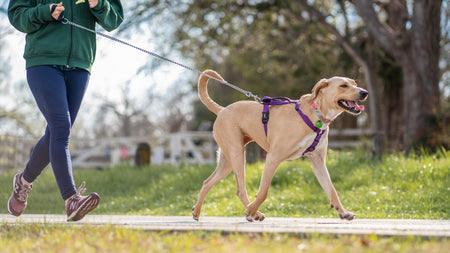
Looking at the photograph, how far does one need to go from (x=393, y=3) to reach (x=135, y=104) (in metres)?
29.2

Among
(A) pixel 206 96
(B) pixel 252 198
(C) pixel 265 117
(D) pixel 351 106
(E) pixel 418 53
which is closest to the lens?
(D) pixel 351 106

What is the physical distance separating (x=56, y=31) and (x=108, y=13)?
501 millimetres

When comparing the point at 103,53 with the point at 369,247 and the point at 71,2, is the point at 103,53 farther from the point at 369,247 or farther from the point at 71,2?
the point at 369,247

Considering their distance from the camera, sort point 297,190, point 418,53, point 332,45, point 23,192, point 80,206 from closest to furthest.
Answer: point 80,206
point 23,192
point 297,190
point 418,53
point 332,45

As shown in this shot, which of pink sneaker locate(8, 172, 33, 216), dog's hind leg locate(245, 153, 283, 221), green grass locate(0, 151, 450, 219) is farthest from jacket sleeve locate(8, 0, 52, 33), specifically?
green grass locate(0, 151, 450, 219)

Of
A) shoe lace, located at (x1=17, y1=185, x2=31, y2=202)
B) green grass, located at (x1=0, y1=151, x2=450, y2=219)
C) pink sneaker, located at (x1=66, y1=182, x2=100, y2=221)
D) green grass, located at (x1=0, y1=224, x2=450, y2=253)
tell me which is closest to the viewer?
green grass, located at (x1=0, y1=224, x2=450, y2=253)

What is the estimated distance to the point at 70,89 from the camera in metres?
4.46

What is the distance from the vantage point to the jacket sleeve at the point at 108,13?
445cm

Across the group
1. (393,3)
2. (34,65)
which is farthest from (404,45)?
(34,65)

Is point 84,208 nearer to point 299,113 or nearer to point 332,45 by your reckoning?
point 299,113

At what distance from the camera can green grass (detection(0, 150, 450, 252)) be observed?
2.79 metres

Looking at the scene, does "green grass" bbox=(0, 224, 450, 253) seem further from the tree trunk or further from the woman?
the tree trunk

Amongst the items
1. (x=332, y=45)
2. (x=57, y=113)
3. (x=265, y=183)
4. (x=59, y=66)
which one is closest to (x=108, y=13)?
(x=59, y=66)

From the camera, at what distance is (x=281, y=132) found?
4.32 m
